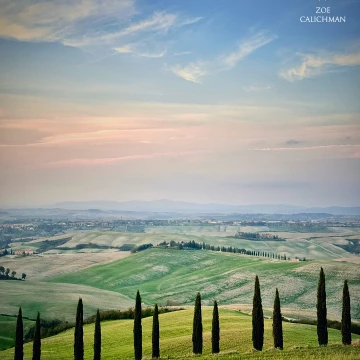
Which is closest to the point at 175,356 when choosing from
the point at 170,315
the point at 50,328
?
the point at 170,315

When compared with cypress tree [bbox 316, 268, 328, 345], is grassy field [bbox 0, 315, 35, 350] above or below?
below

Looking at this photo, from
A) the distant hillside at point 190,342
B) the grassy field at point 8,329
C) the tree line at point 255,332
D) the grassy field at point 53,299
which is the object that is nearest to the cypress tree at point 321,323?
the tree line at point 255,332

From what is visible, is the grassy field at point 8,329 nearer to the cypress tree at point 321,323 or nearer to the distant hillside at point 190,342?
the distant hillside at point 190,342

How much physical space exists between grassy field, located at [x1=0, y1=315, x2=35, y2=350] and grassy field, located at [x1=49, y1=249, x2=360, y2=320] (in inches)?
1228

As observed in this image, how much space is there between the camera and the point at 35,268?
141375mm

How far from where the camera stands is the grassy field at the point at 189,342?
38281 mm

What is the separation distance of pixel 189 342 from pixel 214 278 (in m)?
69.0

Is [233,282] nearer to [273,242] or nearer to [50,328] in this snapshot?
[50,328]

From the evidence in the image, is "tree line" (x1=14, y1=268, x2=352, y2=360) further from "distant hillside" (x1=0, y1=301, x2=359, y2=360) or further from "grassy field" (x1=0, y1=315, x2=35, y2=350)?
"grassy field" (x1=0, y1=315, x2=35, y2=350)

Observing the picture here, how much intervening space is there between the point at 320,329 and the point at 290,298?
45.1 m

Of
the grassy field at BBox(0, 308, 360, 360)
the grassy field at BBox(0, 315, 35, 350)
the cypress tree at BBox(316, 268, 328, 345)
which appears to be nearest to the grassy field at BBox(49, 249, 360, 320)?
the grassy field at BBox(0, 308, 360, 360)

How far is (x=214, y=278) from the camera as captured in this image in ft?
378

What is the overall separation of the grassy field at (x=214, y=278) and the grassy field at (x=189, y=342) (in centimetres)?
2310

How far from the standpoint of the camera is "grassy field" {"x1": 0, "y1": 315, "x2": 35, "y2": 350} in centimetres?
6500
